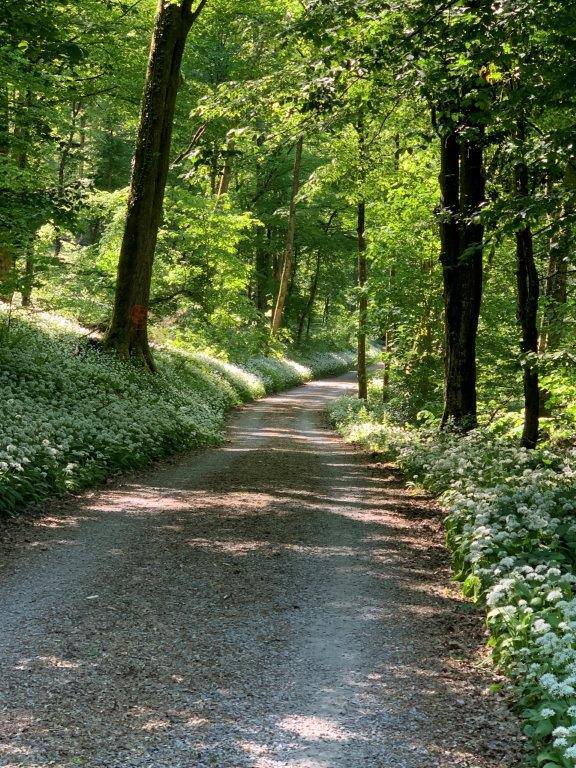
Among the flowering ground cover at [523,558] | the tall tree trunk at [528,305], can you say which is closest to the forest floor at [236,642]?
the flowering ground cover at [523,558]

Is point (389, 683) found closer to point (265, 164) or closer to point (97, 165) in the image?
point (97, 165)

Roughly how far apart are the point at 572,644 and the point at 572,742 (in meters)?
0.78

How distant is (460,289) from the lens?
12.5 meters

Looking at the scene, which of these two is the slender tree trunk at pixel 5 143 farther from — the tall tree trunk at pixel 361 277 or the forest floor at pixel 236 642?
the tall tree trunk at pixel 361 277

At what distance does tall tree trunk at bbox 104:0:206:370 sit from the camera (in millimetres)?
14711

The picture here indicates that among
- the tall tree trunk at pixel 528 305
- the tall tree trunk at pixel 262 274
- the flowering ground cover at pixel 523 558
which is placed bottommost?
the flowering ground cover at pixel 523 558

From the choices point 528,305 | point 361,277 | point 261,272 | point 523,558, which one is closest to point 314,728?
point 523,558

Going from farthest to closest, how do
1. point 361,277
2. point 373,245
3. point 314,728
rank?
point 361,277 < point 373,245 < point 314,728

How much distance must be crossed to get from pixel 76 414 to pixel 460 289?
7.29 m

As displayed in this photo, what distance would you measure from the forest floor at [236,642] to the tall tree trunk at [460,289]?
166 inches

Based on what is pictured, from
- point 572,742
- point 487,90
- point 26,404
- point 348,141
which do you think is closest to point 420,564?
point 572,742

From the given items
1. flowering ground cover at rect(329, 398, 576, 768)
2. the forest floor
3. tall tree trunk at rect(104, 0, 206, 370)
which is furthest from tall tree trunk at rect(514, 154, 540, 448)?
tall tree trunk at rect(104, 0, 206, 370)

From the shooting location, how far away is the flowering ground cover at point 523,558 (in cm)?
380

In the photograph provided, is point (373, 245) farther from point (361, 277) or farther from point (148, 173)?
point (148, 173)
